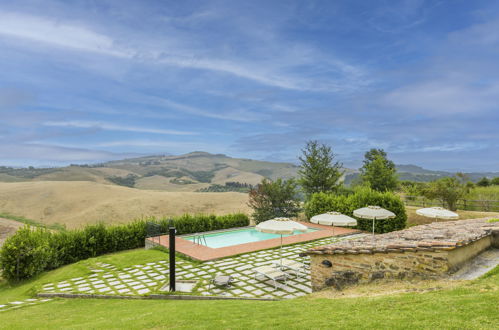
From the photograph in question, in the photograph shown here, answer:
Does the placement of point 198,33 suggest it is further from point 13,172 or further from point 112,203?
point 13,172

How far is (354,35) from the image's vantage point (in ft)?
76.4

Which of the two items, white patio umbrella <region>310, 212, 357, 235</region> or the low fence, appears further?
the low fence

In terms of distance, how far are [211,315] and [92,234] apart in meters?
12.2

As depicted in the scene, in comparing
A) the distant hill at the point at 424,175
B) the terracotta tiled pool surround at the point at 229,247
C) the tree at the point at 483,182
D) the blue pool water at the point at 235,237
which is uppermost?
the distant hill at the point at 424,175

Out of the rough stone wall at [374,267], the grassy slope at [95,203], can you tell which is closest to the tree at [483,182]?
the grassy slope at [95,203]

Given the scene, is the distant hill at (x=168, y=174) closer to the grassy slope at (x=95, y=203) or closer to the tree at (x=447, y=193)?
the grassy slope at (x=95, y=203)

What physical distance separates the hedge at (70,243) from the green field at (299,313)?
196 inches

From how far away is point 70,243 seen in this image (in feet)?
47.6

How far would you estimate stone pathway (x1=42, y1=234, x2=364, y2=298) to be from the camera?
8.52 metres

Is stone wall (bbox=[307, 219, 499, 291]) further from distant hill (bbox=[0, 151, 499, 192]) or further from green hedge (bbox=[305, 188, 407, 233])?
distant hill (bbox=[0, 151, 499, 192])

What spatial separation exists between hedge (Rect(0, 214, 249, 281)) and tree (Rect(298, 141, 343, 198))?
8.58m

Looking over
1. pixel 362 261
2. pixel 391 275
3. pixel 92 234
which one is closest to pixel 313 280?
pixel 362 261

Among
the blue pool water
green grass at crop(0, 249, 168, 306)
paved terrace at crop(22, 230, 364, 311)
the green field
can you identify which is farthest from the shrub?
the blue pool water

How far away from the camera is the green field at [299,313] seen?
→ 398 cm
